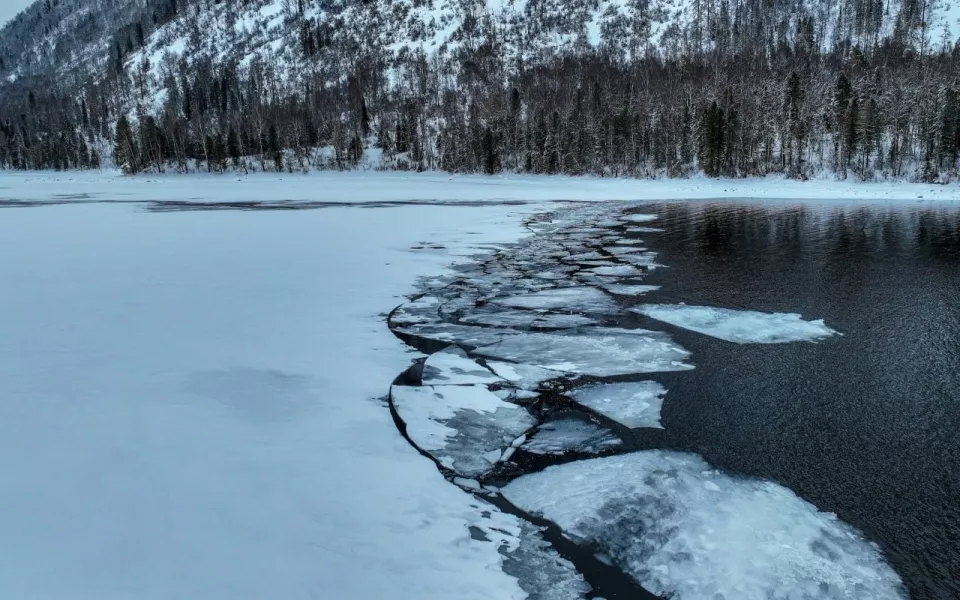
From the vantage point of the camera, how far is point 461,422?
18.5 ft

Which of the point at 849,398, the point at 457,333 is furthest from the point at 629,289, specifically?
the point at 849,398

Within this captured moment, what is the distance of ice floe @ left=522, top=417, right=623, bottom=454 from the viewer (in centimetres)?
518

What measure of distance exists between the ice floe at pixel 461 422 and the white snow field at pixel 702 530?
0.56 meters

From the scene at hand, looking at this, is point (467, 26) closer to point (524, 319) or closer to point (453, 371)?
point (524, 319)

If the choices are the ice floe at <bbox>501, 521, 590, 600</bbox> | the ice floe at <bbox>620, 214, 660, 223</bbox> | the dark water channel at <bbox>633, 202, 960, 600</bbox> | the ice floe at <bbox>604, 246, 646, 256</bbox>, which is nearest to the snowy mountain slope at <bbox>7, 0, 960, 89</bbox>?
the ice floe at <bbox>620, 214, 660, 223</bbox>

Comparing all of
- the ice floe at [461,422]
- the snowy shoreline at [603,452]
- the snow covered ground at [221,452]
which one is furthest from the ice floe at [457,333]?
the ice floe at [461,422]

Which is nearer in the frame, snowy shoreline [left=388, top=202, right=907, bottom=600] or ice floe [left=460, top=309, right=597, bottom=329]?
snowy shoreline [left=388, top=202, right=907, bottom=600]

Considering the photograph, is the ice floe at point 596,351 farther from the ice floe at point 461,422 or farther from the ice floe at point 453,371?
the ice floe at point 461,422

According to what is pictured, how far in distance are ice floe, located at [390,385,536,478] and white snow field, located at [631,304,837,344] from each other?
4.34 metres

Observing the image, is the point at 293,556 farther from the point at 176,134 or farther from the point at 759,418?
the point at 176,134

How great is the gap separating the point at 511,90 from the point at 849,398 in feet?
325

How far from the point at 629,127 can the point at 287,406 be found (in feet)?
226

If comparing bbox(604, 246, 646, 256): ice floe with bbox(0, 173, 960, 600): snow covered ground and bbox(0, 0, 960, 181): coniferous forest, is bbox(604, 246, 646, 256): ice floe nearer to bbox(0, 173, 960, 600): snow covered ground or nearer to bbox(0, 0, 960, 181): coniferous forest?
bbox(0, 173, 960, 600): snow covered ground

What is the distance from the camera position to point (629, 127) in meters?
67.4
